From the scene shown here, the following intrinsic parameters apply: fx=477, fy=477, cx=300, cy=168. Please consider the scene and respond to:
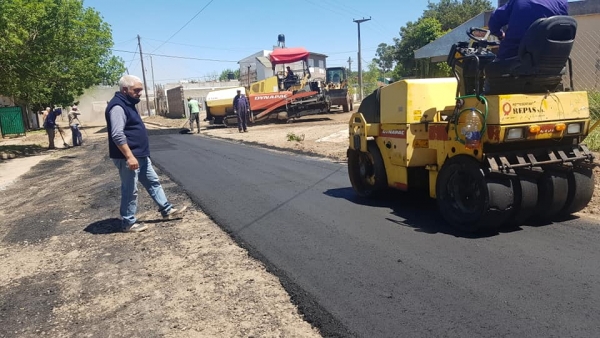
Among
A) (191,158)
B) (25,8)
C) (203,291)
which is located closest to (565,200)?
(203,291)

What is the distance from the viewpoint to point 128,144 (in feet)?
17.7

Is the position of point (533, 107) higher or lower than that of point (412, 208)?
higher

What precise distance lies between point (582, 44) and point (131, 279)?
36.8 feet

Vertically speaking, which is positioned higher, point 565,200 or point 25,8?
point 25,8

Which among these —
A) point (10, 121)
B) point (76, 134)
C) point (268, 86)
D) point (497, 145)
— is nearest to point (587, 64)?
point (497, 145)

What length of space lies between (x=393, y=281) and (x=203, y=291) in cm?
151

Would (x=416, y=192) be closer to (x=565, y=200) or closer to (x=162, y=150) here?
(x=565, y=200)

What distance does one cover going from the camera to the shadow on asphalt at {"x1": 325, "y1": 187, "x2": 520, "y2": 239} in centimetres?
495

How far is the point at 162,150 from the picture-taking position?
14391 mm

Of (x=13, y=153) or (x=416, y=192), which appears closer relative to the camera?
(x=416, y=192)

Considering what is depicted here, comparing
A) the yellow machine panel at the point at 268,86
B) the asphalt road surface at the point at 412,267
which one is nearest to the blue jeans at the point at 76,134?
the yellow machine panel at the point at 268,86

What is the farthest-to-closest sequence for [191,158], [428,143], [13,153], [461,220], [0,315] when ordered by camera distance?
[13,153], [191,158], [428,143], [461,220], [0,315]

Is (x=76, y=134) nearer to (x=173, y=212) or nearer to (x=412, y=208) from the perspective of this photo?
(x=173, y=212)

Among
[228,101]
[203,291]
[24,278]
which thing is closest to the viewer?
[203,291]
